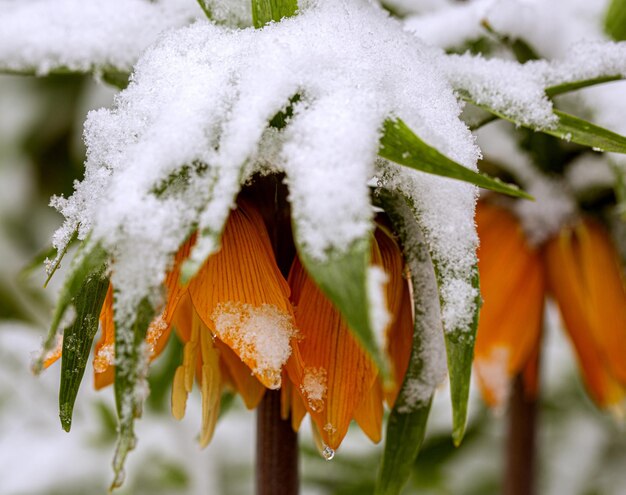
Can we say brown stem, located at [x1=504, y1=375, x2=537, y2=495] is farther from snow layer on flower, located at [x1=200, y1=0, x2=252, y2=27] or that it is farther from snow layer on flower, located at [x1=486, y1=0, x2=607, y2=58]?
snow layer on flower, located at [x1=200, y1=0, x2=252, y2=27]

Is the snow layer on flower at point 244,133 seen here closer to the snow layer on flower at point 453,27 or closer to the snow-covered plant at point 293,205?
the snow-covered plant at point 293,205

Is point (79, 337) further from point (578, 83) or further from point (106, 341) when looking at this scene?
point (578, 83)

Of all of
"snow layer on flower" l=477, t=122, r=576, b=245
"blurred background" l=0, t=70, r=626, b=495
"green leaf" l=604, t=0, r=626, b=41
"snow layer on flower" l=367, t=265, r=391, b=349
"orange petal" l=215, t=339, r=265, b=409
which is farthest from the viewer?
"blurred background" l=0, t=70, r=626, b=495

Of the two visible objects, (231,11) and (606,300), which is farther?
(606,300)

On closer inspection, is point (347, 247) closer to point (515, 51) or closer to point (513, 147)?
point (515, 51)

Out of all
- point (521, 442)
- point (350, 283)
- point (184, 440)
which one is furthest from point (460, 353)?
point (184, 440)

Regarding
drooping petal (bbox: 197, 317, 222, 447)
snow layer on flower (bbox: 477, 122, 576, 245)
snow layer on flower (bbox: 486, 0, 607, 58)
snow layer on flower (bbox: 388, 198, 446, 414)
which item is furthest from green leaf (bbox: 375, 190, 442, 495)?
snow layer on flower (bbox: 477, 122, 576, 245)
